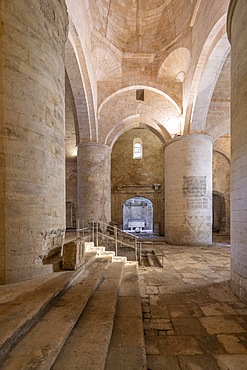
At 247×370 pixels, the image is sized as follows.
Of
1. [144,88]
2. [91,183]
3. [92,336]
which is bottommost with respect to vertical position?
[92,336]

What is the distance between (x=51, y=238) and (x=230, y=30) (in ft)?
19.7

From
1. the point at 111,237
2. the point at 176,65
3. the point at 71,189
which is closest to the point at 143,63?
the point at 176,65

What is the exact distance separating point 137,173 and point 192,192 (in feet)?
25.4

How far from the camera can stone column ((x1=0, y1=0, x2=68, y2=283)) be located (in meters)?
3.42

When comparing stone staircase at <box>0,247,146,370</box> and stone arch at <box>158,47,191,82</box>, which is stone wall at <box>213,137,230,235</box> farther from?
stone staircase at <box>0,247,146,370</box>

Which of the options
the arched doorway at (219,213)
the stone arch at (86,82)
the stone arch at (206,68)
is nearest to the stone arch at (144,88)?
the stone arch at (86,82)

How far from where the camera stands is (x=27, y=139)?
3.67 meters

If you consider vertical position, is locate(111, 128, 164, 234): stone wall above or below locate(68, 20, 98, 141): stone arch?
below

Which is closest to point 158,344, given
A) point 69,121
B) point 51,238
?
point 51,238

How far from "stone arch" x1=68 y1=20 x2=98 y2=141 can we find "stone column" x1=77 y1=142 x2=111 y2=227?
79cm

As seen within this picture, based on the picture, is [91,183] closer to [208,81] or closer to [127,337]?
[208,81]

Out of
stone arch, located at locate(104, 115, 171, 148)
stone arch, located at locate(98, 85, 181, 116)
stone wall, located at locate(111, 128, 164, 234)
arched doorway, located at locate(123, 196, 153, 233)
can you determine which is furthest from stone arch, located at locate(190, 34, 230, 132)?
arched doorway, located at locate(123, 196, 153, 233)

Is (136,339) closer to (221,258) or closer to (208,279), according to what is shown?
(208,279)

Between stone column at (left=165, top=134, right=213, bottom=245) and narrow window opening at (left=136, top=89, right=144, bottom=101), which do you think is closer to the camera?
stone column at (left=165, top=134, right=213, bottom=245)
